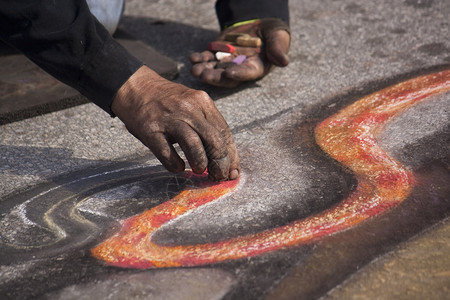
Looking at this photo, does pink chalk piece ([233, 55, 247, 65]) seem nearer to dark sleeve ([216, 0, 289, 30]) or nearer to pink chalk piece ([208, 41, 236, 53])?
pink chalk piece ([208, 41, 236, 53])

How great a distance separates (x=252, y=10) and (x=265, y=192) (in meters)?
1.49

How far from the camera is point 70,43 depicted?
1866mm

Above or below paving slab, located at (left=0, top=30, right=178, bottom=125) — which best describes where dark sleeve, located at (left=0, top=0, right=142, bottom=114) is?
→ above

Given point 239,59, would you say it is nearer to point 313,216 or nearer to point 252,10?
point 252,10

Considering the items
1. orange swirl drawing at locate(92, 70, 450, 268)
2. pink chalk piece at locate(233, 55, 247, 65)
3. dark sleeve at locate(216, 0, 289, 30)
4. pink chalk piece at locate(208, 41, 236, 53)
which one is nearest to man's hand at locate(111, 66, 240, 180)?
orange swirl drawing at locate(92, 70, 450, 268)

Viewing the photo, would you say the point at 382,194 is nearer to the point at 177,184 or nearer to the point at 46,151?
the point at 177,184

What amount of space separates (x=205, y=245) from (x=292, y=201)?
36 centimetres

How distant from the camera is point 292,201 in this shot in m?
1.91

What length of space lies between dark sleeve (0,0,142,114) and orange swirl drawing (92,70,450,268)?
0.44 metres

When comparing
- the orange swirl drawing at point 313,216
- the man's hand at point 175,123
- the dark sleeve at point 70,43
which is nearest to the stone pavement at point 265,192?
the orange swirl drawing at point 313,216

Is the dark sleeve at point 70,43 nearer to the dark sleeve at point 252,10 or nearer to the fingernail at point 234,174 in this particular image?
the fingernail at point 234,174

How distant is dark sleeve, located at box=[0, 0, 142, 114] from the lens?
1838 millimetres

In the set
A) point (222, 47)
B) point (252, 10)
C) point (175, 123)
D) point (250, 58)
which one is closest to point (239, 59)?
point (250, 58)

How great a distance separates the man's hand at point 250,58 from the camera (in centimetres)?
267
